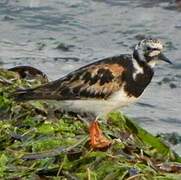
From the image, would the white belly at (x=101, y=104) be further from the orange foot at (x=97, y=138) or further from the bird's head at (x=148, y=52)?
the bird's head at (x=148, y=52)

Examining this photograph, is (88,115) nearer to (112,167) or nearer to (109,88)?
(109,88)

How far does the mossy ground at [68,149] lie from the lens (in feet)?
11.8

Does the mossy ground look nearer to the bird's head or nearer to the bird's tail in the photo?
the bird's tail

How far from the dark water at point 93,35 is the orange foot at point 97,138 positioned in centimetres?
126

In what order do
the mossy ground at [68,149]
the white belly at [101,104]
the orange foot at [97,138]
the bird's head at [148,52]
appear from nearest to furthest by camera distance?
the mossy ground at [68,149] → the orange foot at [97,138] → the white belly at [101,104] → the bird's head at [148,52]

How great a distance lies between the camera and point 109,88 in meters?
4.21

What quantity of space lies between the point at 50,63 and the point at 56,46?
0.60 metres

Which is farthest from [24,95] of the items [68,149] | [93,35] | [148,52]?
[93,35]

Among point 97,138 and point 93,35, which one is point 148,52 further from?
point 93,35

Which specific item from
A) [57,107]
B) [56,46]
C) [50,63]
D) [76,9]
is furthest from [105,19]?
[57,107]

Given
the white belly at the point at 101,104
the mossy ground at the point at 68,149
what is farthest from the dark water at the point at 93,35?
the white belly at the point at 101,104

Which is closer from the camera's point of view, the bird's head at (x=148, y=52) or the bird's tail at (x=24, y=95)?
the bird's tail at (x=24, y=95)

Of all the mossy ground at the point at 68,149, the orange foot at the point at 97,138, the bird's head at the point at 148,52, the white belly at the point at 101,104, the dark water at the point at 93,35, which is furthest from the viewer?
the dark water at the point at 93,35

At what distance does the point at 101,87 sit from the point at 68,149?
0.52m
